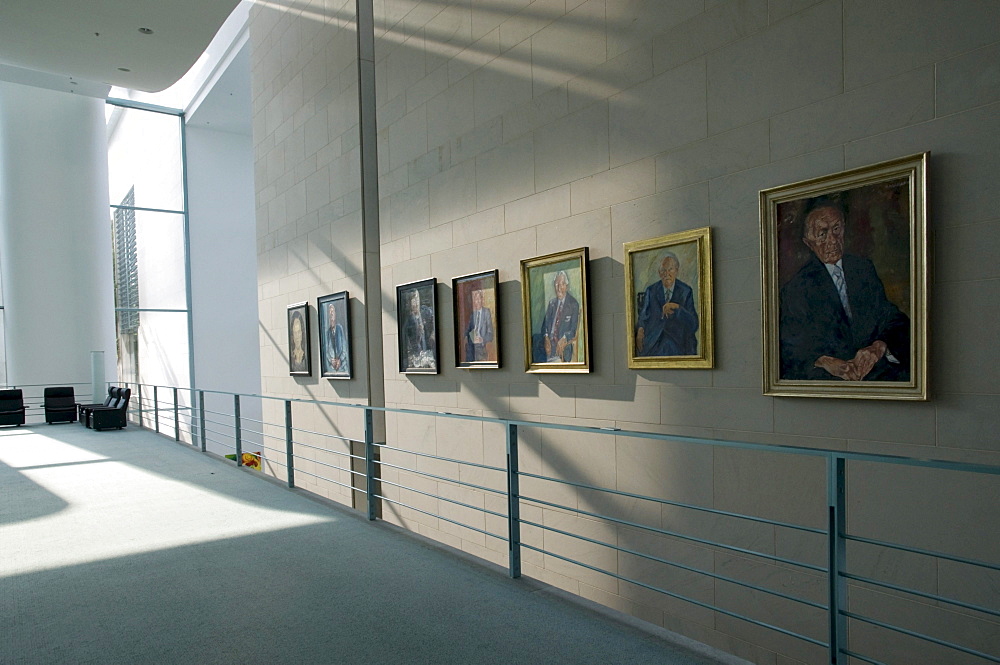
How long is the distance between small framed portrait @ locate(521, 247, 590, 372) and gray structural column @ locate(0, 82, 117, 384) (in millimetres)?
15209

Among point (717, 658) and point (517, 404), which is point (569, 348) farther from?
point (717, 658)

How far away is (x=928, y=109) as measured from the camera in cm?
370

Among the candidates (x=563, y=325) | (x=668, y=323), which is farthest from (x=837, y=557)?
(x=563, y=325)

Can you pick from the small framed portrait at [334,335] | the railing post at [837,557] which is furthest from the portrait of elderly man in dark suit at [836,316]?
the small framed portrait at [334,335]

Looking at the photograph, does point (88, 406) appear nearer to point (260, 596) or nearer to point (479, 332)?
point (479, 332)

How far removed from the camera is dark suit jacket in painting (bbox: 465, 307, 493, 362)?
22.9 feet

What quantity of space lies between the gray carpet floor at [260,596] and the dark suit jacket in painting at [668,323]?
191 centimetres

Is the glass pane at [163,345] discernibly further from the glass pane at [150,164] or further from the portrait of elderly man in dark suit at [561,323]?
the portrait of elderly man in dark suit at [561,323]

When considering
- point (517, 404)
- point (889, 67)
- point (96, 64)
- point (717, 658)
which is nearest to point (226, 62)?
point (96, 64)

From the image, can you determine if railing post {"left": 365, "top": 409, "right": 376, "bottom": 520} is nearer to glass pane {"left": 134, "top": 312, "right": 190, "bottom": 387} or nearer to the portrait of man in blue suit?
the portrait of man in blue suit

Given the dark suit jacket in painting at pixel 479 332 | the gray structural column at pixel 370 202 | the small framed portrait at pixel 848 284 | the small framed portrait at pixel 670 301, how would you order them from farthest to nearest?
the gray structural column at pixel 370 202, the dark suit jacket in painting at pixel 479 332, the small framed portrait at pixel 670 301, the small framed portrait at pixel 848 284

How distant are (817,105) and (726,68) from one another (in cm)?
74

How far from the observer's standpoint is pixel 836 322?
4.10 meters

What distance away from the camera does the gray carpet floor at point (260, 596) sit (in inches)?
137
